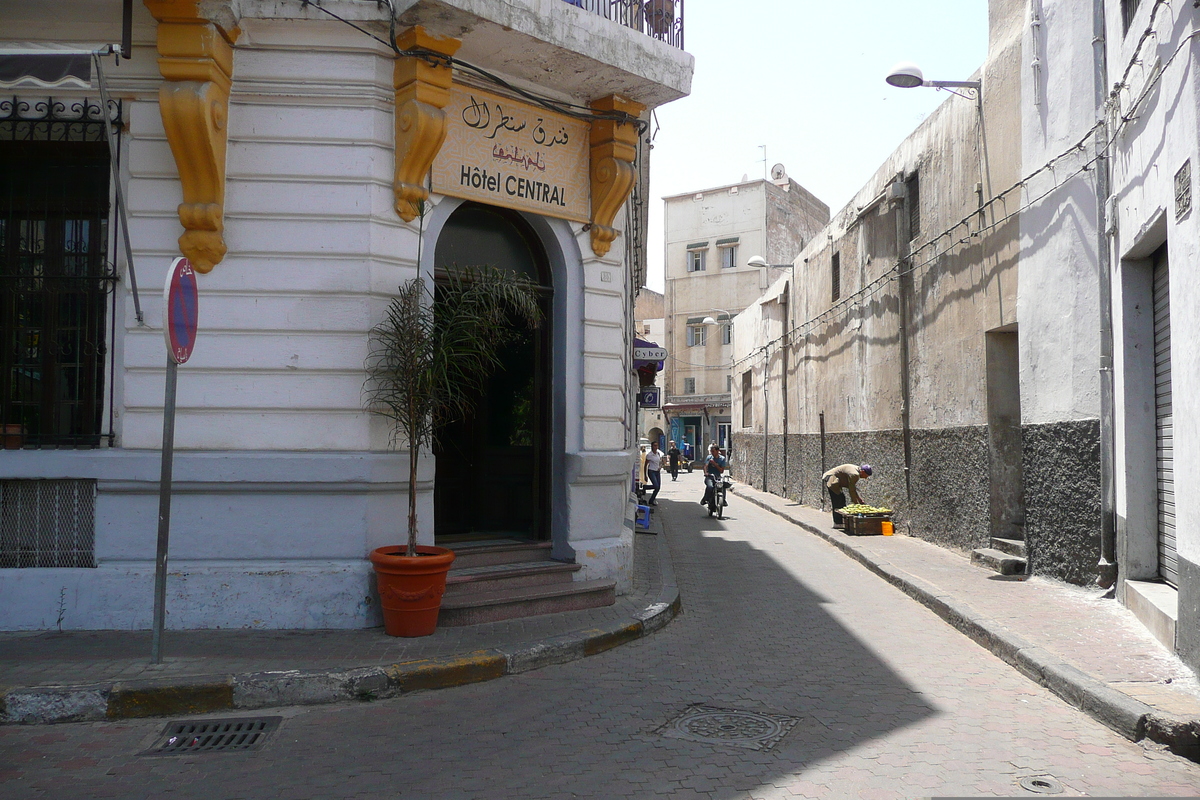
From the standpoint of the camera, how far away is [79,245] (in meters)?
7.64

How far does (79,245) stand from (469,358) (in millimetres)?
3459

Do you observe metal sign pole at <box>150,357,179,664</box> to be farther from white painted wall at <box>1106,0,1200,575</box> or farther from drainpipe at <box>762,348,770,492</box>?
drainpipe at <box>762,348,770,492</box>

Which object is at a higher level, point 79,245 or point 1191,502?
point 79,245

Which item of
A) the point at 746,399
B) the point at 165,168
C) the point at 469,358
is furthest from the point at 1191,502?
the point at 746,399

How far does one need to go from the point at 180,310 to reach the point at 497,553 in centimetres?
374

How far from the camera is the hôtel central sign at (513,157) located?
8.14 metres

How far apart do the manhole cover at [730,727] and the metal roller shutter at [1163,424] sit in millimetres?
4146

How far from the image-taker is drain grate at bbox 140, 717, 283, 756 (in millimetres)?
4863

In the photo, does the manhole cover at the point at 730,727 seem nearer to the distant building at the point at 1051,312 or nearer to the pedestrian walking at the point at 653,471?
the distant building at the point at 1051,312

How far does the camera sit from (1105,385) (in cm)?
848

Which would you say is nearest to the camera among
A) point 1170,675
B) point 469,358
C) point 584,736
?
point 584,736

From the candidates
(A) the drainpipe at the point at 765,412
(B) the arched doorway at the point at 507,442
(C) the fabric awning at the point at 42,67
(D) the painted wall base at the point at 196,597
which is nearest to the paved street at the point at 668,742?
(D) the painted wall base at the point at 196,597

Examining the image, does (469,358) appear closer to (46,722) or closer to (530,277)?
(530,277)

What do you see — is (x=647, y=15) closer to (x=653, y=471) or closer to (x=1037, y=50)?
(x=1037, y=50)
